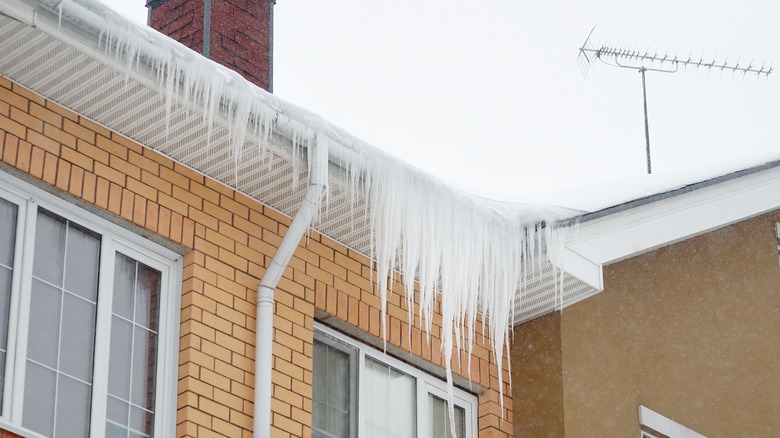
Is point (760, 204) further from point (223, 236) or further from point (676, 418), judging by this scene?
point (223, 236)

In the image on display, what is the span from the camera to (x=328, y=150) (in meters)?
6.81

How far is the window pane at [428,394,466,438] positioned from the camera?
26.0ft

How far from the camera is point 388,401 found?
7668 mm

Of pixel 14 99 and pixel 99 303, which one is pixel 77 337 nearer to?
pixel 99 303

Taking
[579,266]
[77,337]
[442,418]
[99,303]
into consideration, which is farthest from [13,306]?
[579,266]

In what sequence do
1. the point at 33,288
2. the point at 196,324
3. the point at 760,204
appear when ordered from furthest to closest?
the point at 760,204 → the point at 196,324 → the point at 33,288

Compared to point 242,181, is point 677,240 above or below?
above

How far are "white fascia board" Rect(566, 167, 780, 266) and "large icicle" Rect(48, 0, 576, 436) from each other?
1.26 ft

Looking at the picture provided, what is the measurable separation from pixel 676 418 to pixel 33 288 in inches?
173

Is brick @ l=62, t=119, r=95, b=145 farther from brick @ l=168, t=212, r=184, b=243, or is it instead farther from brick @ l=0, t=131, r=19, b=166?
brick @ l=168, t=212, r=184, b=243

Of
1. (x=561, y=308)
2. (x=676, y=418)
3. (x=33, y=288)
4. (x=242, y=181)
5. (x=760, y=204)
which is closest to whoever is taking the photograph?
(x=33, y=288)

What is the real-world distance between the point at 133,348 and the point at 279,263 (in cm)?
81

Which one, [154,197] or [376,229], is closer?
[154,197]

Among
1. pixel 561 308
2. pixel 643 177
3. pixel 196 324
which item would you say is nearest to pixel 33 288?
pixel 196 324
